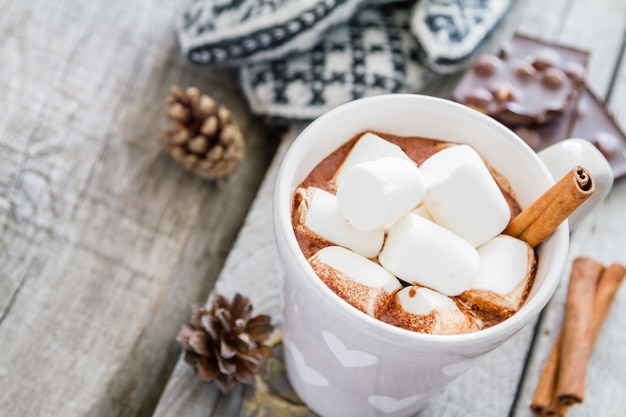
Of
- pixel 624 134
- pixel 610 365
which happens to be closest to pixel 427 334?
pixel 610 365

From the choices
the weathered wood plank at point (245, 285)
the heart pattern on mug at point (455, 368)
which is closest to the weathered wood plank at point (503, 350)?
the weathered wood plank at point (245, 285)

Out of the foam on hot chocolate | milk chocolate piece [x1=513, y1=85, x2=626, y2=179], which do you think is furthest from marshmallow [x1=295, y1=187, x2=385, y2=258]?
milk chocolate piece [x1=513, y1=85, x2=626, y2=179]

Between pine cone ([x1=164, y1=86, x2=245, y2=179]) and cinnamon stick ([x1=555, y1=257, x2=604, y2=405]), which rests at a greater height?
pine cone ([x1=164, y1=86, x2=245, y2=179])

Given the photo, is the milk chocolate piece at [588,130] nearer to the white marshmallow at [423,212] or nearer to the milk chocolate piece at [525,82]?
the milk chocolate piece at [525,82]

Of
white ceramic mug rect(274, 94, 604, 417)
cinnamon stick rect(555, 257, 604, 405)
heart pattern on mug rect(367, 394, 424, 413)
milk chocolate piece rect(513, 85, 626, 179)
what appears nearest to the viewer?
white ceramic mug rect(274, 94, 604, 417)

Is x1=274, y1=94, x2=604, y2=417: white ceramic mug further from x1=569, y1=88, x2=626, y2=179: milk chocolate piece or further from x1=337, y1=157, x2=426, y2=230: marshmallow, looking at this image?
x1=569, y1=88, x2=626, y2=179: milk chocolate piece
